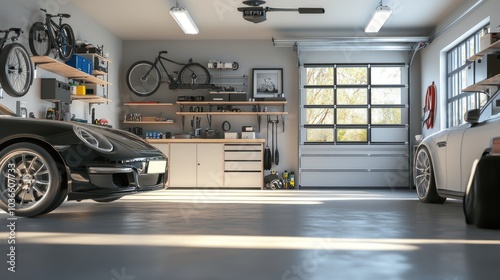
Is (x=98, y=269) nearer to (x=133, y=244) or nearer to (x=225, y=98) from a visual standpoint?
(x=133, y=244)

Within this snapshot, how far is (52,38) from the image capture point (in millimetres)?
7477

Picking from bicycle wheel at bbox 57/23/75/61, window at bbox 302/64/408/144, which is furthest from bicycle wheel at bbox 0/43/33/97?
window at bbox 302/64/408/144

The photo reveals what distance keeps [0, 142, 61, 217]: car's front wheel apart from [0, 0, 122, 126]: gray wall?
9.99 feet

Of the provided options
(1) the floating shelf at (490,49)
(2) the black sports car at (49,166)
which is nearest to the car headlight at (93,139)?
(2) the black sports car at (49,166)

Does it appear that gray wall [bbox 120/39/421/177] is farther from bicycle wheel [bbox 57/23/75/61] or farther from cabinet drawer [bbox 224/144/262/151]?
bicycle wheel [bbox 57/23/75/61]

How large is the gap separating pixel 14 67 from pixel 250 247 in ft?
16.8

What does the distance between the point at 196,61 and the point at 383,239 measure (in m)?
8.94

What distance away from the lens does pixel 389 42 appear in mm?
10836

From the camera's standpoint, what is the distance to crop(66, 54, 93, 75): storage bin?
8125mm

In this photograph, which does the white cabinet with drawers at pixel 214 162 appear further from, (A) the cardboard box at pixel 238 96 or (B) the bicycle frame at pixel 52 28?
(B) the bicycle frame at pixel 52 28

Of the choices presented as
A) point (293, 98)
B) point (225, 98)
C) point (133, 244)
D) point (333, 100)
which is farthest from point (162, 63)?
point (133, 244)

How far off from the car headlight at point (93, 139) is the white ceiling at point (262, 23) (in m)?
4.96

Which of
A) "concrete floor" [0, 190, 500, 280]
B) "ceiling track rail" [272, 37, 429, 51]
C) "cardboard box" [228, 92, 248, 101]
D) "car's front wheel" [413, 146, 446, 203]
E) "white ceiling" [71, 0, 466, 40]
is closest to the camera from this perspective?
"concrete floor" [0, 190, 500, 280]

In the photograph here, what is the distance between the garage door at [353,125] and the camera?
1098cm
